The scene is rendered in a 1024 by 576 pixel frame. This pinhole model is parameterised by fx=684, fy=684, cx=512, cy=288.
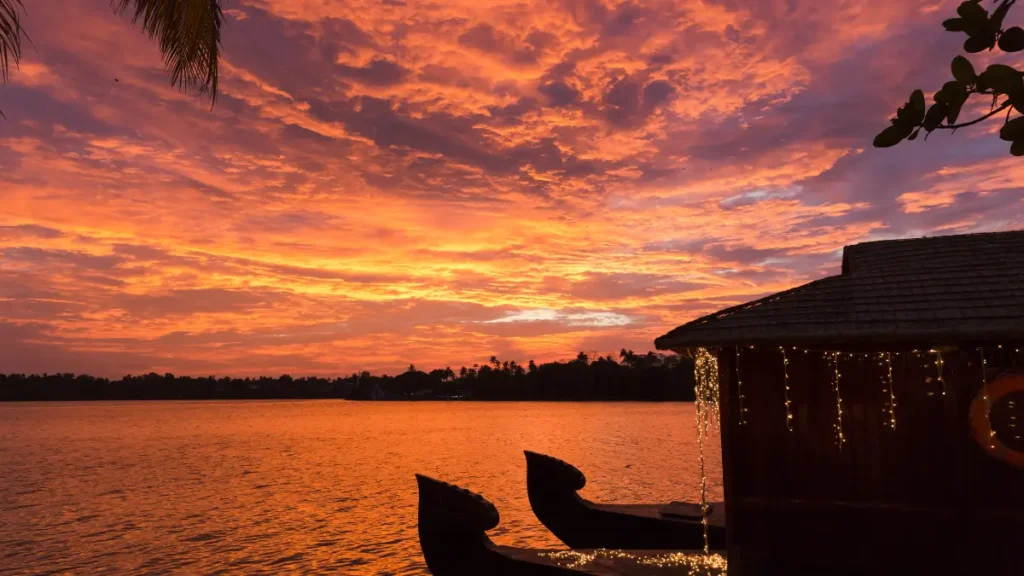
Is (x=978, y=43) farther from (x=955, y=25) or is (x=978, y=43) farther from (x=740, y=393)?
(x=740, y=393)

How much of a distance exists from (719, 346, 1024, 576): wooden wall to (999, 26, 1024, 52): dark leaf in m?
7.50

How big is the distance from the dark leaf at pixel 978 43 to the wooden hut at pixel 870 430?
21.6ft

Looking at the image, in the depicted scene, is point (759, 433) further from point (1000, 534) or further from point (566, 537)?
point (566, 537)

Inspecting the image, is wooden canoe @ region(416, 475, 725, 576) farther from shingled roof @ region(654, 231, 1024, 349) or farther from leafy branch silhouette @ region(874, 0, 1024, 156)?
leafy branch silhouette @ region(874, 0, 1024, 156)

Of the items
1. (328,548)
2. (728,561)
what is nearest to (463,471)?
(328,548)

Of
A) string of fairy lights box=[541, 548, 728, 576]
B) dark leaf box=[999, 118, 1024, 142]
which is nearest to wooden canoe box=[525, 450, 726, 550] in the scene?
string of fairy lights box=[541, 548, 728, 576]

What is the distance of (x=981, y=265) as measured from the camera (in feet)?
29.8

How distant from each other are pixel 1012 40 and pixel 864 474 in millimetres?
8385

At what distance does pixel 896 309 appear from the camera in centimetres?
803

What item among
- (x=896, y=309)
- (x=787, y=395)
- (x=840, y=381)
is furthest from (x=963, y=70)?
(x=840, y=381)

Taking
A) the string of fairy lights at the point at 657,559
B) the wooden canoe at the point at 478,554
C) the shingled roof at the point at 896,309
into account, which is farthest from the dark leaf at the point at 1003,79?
the string of fairy lights at the point at 657,559

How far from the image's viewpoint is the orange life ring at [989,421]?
787cm

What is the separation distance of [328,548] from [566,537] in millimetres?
9568

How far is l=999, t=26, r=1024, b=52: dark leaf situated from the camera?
1.68m
